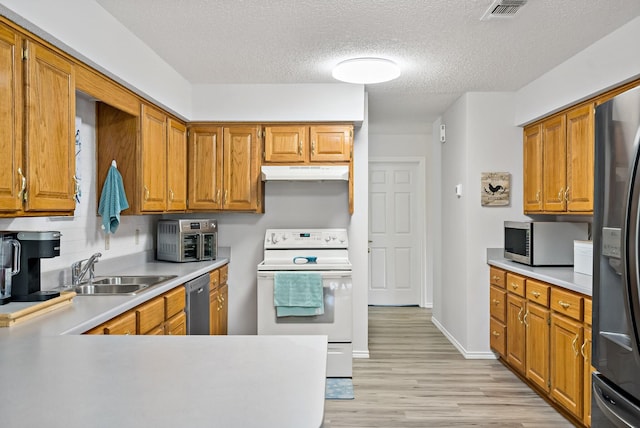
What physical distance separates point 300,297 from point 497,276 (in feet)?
5.45

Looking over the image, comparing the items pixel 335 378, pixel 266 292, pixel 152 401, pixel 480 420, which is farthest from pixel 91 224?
pixel 480 420

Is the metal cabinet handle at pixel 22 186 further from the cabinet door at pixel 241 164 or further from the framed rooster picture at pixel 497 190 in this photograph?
the framed rooster picture at pixel 497 190

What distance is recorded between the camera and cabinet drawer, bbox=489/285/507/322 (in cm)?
387

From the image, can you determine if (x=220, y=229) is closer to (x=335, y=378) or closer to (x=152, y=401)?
(x=335, y=378)

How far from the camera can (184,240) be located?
3.84 meters

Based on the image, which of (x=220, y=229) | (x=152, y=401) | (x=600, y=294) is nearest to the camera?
(x=152, y=401)

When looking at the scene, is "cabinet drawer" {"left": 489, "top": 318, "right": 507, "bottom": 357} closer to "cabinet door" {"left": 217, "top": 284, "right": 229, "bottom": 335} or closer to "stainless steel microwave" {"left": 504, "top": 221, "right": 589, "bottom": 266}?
"stainless steel microwave" {"left": 504, "top": 221, "right": 589, "bottom": 266}

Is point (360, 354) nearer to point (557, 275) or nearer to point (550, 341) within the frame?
point (550, 341)

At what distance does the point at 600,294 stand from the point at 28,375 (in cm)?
165

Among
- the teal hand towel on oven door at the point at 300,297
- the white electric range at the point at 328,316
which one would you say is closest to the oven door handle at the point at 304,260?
the white electric range at the point at 328,316

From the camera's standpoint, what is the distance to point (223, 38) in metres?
2.94

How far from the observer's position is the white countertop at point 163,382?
34.3 inches

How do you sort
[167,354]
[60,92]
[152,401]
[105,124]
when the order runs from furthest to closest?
[105,124] < [60,92] < [167,354] < [152,401]

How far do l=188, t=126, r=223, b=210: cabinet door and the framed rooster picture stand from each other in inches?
91.0
